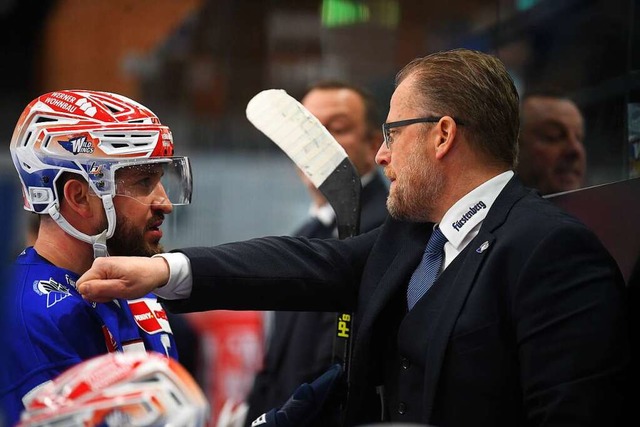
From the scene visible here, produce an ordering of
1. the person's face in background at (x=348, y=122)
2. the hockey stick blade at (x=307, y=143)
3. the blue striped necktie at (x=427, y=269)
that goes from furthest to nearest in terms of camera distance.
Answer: the person's face in background at (x=348, y=122), the hockey stick blade at (x=307, y=143), the blue striped necktie at (x=427, y=269)

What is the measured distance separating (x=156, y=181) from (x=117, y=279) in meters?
0.35

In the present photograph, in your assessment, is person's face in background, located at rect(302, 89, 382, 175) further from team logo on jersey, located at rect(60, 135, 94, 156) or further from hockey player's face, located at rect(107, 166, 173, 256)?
team logo on jersey, located at rect(60, 135, 94, 156)

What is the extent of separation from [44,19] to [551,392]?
96.2 inches

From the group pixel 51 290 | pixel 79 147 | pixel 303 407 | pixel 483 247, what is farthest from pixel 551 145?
pixel 51 290

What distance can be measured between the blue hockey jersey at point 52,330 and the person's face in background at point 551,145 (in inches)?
45.1

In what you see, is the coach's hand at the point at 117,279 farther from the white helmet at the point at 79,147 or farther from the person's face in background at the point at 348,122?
the person's face in background at the point at 348,122

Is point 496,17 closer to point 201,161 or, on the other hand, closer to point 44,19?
point 201,161

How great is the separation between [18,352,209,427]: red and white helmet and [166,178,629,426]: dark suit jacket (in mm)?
651

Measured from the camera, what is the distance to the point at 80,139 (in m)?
1.93

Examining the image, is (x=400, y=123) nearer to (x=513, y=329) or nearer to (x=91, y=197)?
(x=513, y=329)

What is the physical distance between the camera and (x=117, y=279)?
68.1 inches

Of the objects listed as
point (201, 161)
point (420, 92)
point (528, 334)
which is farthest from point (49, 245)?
point (201, 161)

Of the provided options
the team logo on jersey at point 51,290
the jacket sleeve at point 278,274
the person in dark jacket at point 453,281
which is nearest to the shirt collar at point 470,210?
the person in dark jacket at point 453,281

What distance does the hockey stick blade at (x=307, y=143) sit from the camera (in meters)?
2.36
